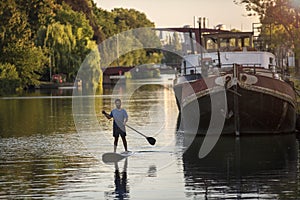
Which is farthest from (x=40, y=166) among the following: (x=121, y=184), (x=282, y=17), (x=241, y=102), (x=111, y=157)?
(x=282, y=17)

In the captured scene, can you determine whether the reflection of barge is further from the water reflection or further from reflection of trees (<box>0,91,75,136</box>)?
reflection of trees (<box>0,91,75,136</box>)

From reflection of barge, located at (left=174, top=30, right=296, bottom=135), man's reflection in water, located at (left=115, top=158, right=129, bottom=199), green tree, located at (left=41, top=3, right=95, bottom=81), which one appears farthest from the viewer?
green tree, located at (left=41, top=3, right=95, bottom=81)

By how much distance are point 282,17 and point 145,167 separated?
110 feet

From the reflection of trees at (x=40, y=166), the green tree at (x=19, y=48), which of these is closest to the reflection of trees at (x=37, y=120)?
the reflection of trees at (x=40, y=166)

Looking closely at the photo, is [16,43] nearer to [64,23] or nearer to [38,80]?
[38,80]

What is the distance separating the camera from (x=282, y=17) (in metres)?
52.2

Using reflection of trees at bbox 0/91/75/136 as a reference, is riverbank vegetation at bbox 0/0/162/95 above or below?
above

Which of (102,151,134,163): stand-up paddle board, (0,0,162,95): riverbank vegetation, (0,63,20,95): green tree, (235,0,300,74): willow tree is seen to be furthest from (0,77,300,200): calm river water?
(0,0,162,95): riverbank vegetation

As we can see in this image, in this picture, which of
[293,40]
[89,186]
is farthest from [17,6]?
[89,186]

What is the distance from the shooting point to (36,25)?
101812mm

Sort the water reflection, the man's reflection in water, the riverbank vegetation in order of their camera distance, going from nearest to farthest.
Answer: the man's reflection in water → the water reflection → the riverbank vegetation

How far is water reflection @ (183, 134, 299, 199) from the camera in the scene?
16.4 metres

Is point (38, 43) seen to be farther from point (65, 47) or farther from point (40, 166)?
point (40, 166)

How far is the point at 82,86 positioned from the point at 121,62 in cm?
3927
